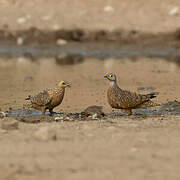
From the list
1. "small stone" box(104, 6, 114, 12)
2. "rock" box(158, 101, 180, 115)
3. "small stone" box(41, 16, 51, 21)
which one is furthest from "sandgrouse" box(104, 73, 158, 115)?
"small stone" box(104, 6, 114, 12)

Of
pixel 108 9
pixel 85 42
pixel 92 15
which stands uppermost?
pixel 108 9

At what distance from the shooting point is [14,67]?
17.4 m

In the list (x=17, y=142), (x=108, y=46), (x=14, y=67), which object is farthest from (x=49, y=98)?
(x=108, y=46)

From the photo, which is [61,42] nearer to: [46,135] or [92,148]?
[46,135]

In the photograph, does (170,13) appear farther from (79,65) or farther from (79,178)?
(79,178)

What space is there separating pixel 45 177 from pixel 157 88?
809 centimetres

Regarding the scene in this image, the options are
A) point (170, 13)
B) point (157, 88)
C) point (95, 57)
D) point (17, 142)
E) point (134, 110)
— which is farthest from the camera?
point (170, 13)

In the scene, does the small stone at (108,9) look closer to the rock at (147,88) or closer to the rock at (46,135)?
the rock at (147,88)

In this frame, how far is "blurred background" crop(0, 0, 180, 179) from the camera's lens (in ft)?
18.3

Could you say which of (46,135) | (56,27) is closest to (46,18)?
(56,27)

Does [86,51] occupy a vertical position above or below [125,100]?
above

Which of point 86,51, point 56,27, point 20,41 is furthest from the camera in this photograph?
point 56,27

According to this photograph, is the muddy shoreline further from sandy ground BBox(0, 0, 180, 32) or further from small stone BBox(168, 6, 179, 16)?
small stone BBox(168, 6, 179, 16)

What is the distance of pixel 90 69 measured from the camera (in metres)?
16.8
